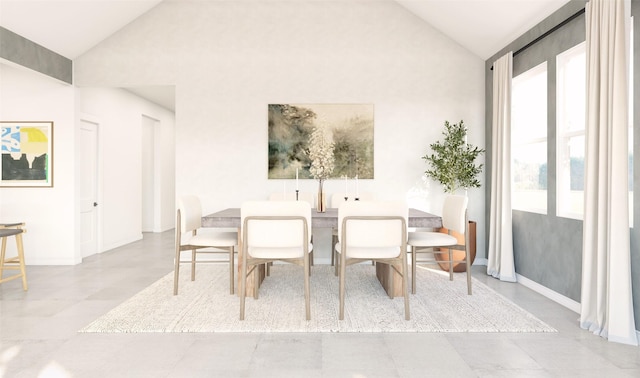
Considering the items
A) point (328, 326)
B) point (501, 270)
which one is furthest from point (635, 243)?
point (328, 326)

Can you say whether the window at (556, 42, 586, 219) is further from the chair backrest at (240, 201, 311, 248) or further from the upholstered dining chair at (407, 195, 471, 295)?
the chair backrest at (240, 201, 311, 248)

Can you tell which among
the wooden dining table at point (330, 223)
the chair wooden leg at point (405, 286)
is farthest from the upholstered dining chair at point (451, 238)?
the chair wooden leg at point (405, 286)

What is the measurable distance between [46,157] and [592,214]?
5991 millimetres

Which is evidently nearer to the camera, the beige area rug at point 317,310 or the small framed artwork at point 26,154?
the beige area rug at point 317,310

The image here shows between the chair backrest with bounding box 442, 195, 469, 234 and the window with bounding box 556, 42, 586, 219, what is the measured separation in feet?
2.71

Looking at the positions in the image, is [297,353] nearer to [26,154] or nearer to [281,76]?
[281,76]

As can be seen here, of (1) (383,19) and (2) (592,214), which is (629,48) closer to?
(2) (592,214)

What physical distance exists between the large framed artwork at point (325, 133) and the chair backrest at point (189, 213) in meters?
1.31

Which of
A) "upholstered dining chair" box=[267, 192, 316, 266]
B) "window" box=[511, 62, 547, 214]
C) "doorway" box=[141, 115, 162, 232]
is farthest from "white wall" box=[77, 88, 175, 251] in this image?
"window" box=[511, 62, 547, 214]

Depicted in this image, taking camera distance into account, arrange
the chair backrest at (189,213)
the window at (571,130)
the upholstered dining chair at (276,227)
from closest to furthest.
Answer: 1. the upholstered dining chair at (276,227)
2. the window at (571,130)
3. the chair backrest at (189,213)

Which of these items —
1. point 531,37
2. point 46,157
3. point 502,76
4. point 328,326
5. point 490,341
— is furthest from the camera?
point 46,157

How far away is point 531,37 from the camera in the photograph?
13.3 ft

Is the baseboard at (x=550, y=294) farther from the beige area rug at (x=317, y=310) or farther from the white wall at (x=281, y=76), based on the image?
the white wall at (x=281, y=76)

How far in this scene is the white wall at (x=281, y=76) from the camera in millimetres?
5172
